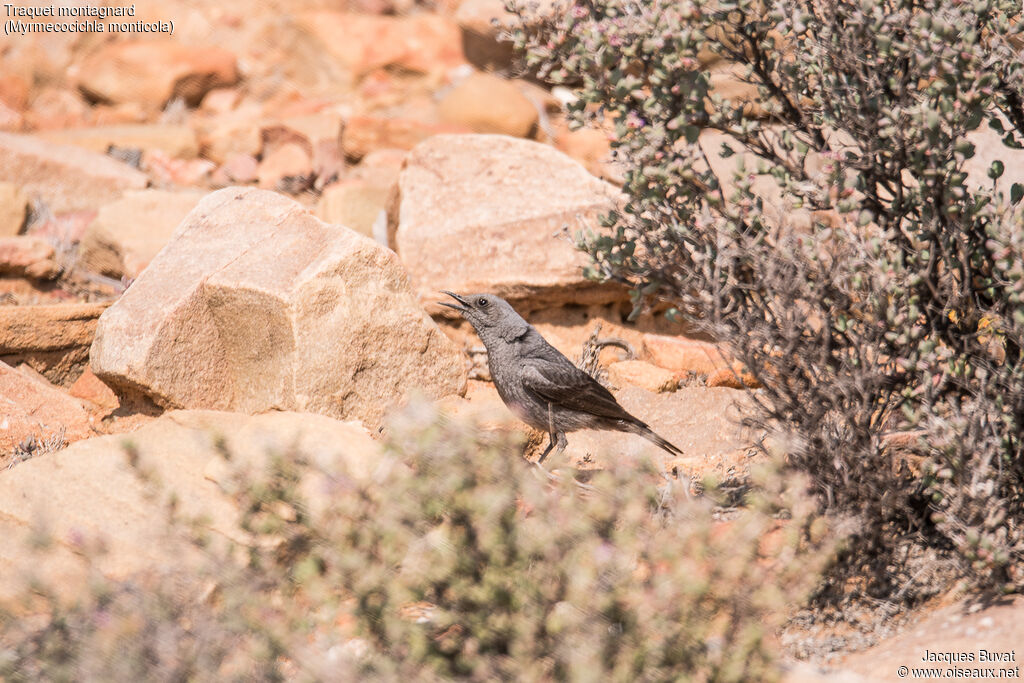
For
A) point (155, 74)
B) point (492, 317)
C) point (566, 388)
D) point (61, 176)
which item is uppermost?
point (492, 317)

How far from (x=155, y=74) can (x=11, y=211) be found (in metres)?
4.21

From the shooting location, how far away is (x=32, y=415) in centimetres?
591

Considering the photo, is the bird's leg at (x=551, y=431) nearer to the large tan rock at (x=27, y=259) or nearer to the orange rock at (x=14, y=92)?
the large tan rock at (x=27, y=259)

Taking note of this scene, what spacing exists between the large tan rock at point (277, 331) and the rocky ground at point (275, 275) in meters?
0.01

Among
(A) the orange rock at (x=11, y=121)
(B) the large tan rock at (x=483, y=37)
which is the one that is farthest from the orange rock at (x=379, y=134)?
(A) the orange rock at (x=11, y=121)

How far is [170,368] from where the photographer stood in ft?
19.2

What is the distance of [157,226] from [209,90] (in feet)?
15.9

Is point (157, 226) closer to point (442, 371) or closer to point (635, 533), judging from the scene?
point (442, 371)

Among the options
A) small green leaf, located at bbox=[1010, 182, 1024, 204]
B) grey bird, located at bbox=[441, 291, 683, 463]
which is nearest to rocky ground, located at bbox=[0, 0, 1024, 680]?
grey bird, located at bbox=[441, 291, 683, 463]

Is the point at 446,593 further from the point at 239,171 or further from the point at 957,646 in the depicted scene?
the point at 239,171

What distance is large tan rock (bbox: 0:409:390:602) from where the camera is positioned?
390 cm

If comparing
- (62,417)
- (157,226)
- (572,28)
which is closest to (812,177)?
(572,28)

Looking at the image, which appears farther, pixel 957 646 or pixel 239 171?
pixel 239 171

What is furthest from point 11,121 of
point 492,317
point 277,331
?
point 492,317
